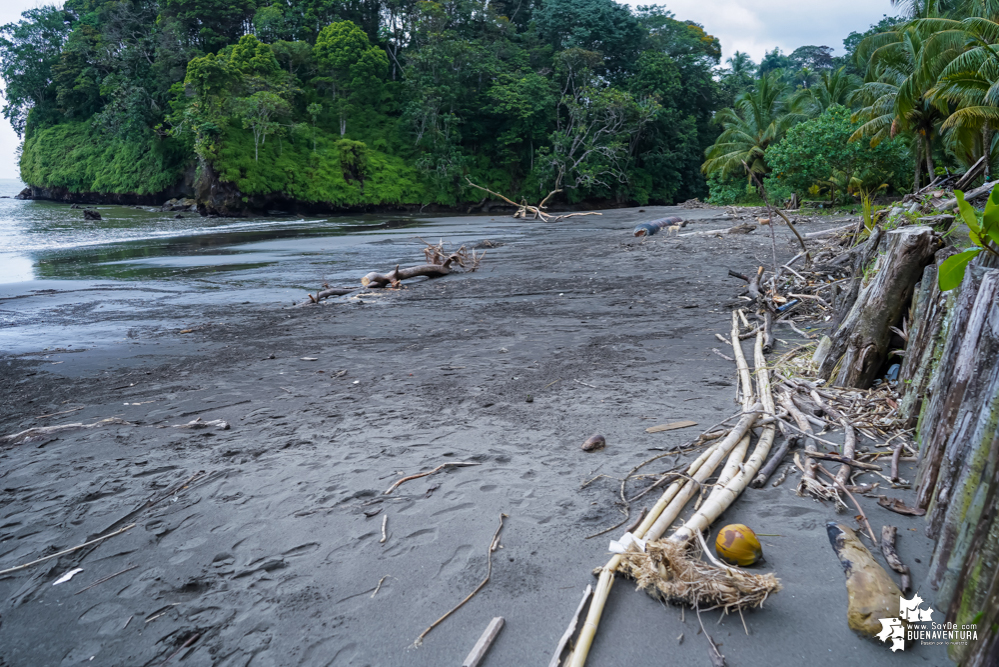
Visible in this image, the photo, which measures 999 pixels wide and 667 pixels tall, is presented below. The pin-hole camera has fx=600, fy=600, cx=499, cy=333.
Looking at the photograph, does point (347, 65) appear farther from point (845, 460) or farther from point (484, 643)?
point (484, 643)

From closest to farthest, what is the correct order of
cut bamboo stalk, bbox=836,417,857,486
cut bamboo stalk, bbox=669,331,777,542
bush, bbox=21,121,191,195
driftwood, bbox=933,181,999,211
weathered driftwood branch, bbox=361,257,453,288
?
cut bamboo stalk, bbox=669,331,777,542 → cut bamboo stalk, bbox=836,417,857,486 → driftwood, bbox=933,181,999,211 → weathered driftwood branch, bbox=361,257,453,288 → bush, bbox=21,121,191,195

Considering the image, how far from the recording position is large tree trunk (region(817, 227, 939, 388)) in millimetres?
3727

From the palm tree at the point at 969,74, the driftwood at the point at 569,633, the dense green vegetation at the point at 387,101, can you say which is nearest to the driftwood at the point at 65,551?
the driftwood at the point at 569,633

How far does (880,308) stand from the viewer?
3.88 meters

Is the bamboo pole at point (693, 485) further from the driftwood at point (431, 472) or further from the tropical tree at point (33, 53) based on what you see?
the tropical tree at point (33, 53)

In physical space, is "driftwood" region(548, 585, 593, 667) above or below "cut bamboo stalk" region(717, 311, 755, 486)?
below

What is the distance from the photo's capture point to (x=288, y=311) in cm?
924

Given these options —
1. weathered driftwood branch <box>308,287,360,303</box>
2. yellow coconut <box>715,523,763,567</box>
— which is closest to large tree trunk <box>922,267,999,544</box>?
yellow coconut <box>715,523,763,567</box>

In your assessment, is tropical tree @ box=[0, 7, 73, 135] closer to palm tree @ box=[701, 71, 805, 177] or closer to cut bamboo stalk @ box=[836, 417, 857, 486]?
palm tree @ box=[701, 71, 805, 177]

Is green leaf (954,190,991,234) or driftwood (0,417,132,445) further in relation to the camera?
driftwood (0,417,132,445)

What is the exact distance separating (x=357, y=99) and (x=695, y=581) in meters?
45.4

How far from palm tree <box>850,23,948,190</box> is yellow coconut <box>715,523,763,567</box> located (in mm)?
20254

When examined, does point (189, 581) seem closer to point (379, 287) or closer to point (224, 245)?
point (379, 287)

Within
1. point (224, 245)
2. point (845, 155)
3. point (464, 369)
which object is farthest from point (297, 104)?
point (464, 369)
